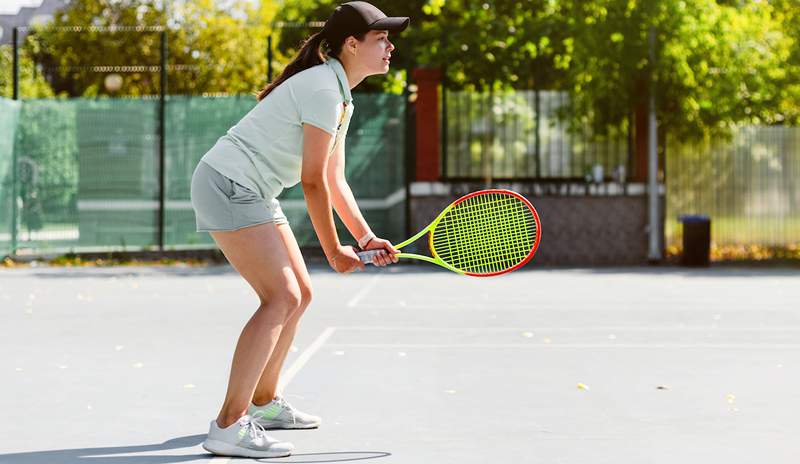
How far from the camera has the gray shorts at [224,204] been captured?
223 inches

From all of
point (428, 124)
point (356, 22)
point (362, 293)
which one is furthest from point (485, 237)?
point (428, 124)

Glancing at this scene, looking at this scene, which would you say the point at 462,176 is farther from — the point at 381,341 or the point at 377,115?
the point at 381,341

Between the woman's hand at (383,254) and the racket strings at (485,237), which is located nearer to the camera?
the woman's hand at (383,254)

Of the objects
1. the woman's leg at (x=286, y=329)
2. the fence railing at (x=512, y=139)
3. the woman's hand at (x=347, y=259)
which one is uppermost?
the fence railing at (x=512, y=139)

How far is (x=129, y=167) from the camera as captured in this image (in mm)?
21094

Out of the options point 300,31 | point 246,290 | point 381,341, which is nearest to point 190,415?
point 381,341

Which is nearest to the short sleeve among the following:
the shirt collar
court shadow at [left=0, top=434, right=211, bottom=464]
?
the shirt collar

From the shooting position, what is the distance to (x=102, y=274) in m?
18.5

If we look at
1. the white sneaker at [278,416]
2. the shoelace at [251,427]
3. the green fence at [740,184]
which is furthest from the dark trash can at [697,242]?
the shoelace at [251,427]

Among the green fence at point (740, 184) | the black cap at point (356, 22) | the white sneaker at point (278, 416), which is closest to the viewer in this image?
the black cap at point (356, 22)

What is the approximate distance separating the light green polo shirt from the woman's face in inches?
4.4

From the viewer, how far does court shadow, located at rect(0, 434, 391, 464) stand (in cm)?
554

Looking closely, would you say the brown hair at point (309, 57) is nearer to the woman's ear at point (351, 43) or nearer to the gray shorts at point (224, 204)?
the woman's ear at point (351, 43)

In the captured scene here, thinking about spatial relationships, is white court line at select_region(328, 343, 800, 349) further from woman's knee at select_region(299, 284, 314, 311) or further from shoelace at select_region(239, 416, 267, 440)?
shoelace at select_region(239, 416, 267, 440)
